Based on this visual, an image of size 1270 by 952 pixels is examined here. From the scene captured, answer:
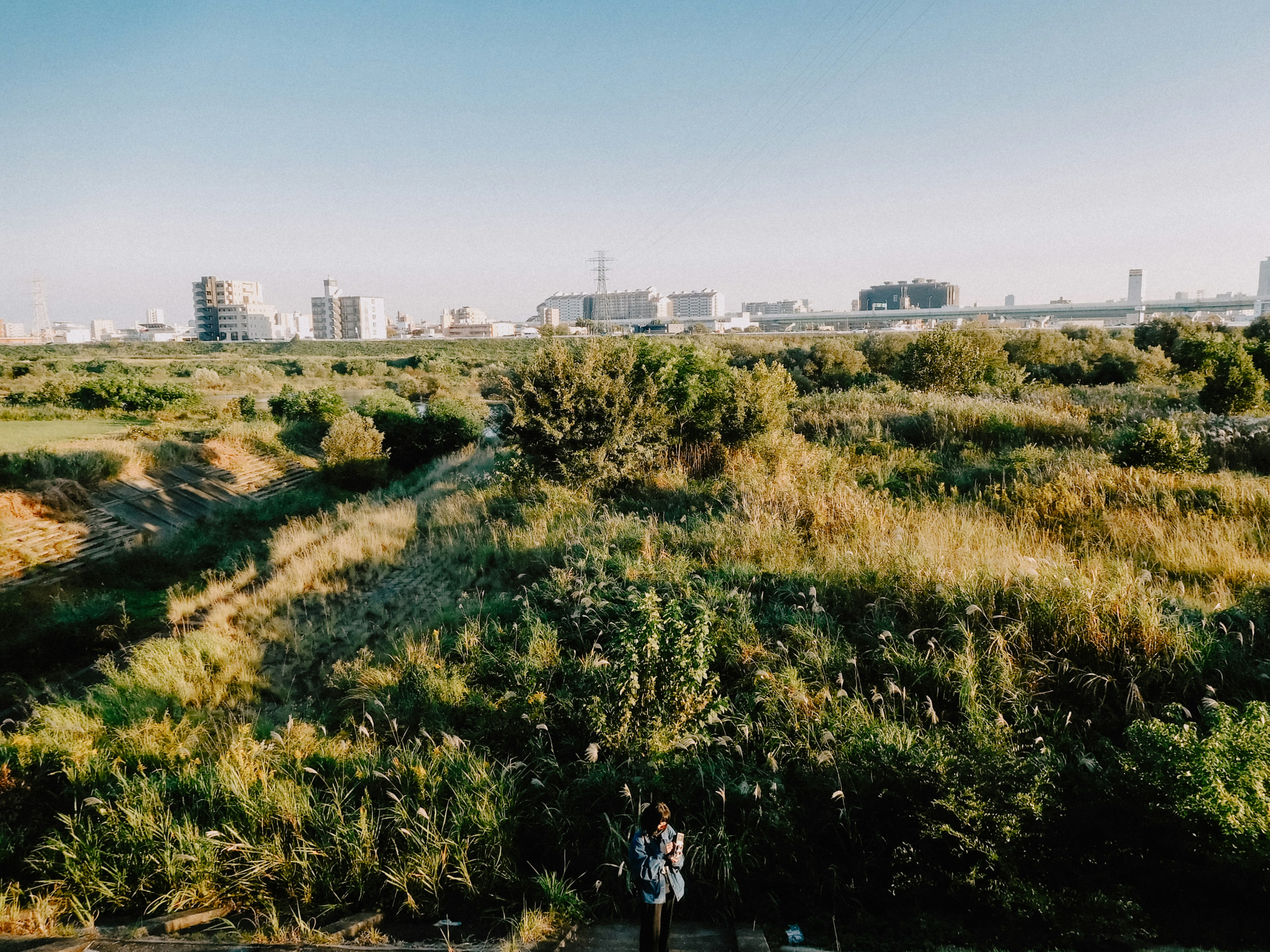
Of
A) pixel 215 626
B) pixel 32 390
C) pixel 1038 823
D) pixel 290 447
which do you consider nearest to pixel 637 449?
pixel 215 626

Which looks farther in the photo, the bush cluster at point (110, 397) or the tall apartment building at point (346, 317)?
the tall apartment building at point (346, 317)

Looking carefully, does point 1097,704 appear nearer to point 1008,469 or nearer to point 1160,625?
point 1160,625

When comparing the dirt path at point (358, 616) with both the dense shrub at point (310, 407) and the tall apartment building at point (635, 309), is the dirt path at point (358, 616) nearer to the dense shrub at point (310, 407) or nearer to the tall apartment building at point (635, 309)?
the dense shrub at point (310, 407)

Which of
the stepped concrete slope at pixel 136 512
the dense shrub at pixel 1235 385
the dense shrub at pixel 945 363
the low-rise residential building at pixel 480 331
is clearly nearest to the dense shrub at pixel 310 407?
the stepped concrete slope at pixel 136 512

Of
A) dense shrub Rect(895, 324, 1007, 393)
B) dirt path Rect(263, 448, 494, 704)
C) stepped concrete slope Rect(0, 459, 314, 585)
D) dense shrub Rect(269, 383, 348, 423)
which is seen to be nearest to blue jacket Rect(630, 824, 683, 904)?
dirt path Rect(263, 448, 494, 704)

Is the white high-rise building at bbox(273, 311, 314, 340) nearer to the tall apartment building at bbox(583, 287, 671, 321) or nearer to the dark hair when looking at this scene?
the tall apartment building at bbox(583, 287, 671, 321)

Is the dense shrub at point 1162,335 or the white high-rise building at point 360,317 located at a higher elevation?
the white high-rise building at point 360,317

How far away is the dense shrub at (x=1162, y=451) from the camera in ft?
32.2

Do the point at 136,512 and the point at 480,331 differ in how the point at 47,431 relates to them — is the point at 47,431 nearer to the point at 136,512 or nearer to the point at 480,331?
the point at 136,512

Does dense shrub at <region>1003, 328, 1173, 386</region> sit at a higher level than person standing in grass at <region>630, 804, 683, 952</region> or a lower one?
higher

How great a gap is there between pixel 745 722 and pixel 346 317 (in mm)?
189936

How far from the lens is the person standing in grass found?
9.88 feet

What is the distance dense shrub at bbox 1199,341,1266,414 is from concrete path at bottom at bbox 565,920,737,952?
18493 mm

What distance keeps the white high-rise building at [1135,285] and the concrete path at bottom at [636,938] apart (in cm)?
20175
